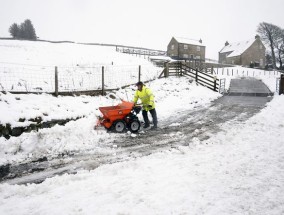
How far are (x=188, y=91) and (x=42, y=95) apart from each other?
33.9 feet

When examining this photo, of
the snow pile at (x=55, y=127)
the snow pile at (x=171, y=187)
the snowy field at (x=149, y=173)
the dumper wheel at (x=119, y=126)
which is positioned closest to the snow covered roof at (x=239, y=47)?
the snow pile at (x=55, y=127)

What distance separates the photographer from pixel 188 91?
16703 millimetres

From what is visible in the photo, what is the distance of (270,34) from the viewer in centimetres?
5856

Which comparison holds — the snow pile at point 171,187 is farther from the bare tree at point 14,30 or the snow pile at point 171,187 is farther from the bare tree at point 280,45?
the bare tree at point 14,30

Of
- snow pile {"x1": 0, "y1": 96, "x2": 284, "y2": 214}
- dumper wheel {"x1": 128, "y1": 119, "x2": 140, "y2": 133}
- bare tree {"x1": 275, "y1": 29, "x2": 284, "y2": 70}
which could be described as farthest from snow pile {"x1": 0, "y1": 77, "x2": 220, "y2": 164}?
bare tree {"x1": 275, "y1": 29, "x2": 284, "y2": 70}

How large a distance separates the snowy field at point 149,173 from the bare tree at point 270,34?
58.8m

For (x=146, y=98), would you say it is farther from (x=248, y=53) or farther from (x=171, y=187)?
(x=248, y=53)

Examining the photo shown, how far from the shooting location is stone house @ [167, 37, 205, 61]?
54281 millimetres

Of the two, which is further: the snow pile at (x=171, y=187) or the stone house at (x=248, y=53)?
the stone house at (x=248, y=53)

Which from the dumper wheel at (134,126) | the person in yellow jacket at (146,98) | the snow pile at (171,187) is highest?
the person in yellow jacket at (146,98)

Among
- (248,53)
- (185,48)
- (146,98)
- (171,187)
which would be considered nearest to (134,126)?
(146,98)

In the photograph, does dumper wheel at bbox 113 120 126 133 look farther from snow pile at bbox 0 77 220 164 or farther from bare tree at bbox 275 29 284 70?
bare tree at bbox 275 29 284 70

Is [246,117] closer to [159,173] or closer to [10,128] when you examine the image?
[159,173]

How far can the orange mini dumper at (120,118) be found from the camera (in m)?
8.25
